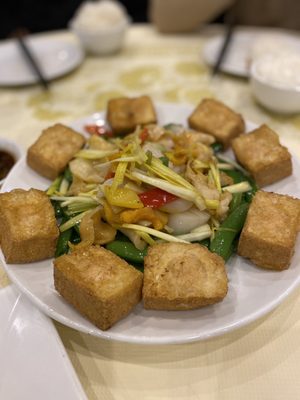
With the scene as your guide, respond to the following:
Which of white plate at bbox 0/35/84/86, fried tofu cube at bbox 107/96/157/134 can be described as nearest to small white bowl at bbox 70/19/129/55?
white plate at bbox 0/35/84/86

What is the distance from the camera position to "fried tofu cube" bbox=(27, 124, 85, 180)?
2.25 meters

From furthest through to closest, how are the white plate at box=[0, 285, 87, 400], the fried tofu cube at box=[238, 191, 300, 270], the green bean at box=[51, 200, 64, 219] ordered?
the green bean at box=[51, 200, 64, 219] < the fried tofu cube at box=[238, 191, 300, 270] < the white plate at box=[0, 285, 87, 400]

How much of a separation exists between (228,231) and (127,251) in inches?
17.7

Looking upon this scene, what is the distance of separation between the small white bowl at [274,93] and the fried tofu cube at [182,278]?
1.58 m

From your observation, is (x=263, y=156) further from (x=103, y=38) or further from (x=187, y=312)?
(x=103, y=38)

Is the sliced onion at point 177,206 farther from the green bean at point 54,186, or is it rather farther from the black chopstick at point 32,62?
the black chopstick at point 32,62

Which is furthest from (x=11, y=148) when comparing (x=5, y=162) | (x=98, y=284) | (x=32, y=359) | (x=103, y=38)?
(x=103, y=38)

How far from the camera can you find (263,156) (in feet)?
7.23

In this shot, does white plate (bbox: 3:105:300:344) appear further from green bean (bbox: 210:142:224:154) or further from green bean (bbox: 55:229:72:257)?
green bean (bbox: 210:142:224:154)

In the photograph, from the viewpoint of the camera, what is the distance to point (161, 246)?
1.75 meters

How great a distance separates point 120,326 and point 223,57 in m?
2.56

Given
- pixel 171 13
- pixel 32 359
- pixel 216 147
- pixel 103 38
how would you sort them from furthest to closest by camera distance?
1. pixel 171 13
2. pixel 103 38
3. pixel 216 147
4. pixel 32 359

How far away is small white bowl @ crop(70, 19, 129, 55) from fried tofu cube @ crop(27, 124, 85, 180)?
1474 millimetres

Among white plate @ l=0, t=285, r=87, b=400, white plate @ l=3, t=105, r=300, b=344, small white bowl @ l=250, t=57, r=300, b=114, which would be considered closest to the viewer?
white plate @ l=0, t=285, r=87, b=400
